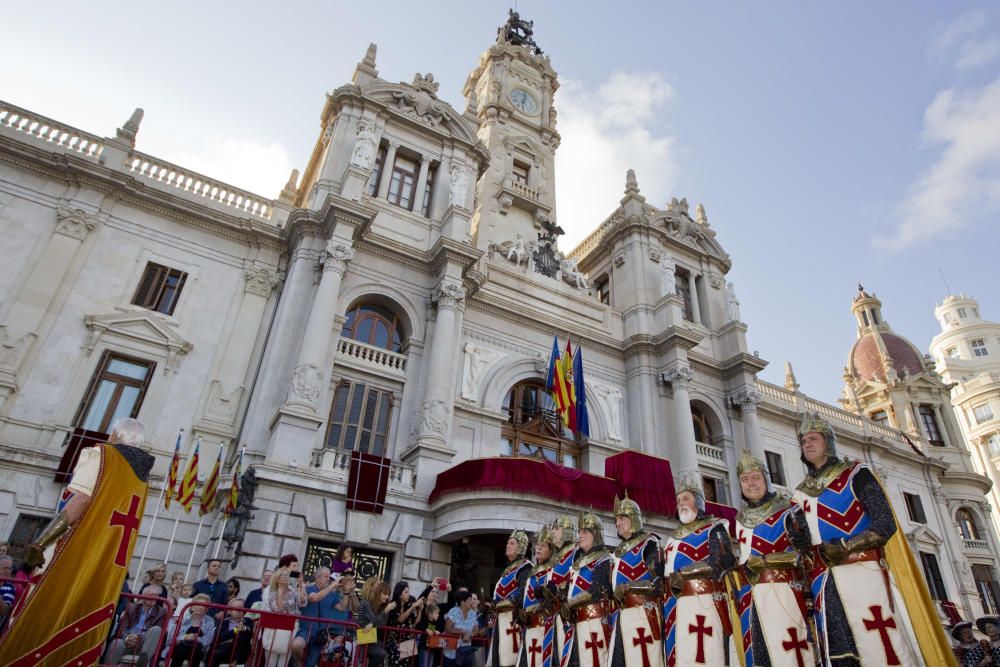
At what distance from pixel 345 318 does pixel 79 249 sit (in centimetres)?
664

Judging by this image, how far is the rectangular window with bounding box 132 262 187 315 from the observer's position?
16141 mm

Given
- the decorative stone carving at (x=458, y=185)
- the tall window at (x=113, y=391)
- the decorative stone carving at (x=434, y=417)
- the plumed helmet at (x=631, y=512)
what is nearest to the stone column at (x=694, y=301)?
the decorative stone carving at (x=458, y=185)

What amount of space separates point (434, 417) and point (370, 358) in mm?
2665

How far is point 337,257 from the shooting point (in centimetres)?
1669

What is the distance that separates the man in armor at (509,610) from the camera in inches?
331

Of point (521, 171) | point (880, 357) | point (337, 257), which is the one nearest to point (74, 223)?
point (337, 257)

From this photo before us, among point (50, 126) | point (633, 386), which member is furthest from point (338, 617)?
point (50, 126)

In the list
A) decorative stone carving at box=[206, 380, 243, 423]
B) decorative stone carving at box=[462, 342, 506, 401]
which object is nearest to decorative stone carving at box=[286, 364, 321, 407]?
decorative stone carving at box=[206, 380, 243, 423]

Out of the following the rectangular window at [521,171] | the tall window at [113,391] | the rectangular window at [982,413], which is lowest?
the tall window at [113,391]

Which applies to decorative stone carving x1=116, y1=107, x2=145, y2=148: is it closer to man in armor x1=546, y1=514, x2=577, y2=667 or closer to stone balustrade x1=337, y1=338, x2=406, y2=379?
stone balustrade x1=337, y1=338, x2=406, y2=379

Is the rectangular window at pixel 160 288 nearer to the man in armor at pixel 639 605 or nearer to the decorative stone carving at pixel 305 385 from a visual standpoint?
the decorative stone carving at pixel 305 385

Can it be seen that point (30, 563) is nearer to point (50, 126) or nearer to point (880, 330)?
point (50, 126)

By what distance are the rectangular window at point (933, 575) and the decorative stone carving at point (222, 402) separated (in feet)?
90.4

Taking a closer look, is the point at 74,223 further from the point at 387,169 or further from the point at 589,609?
the point at 589,609
